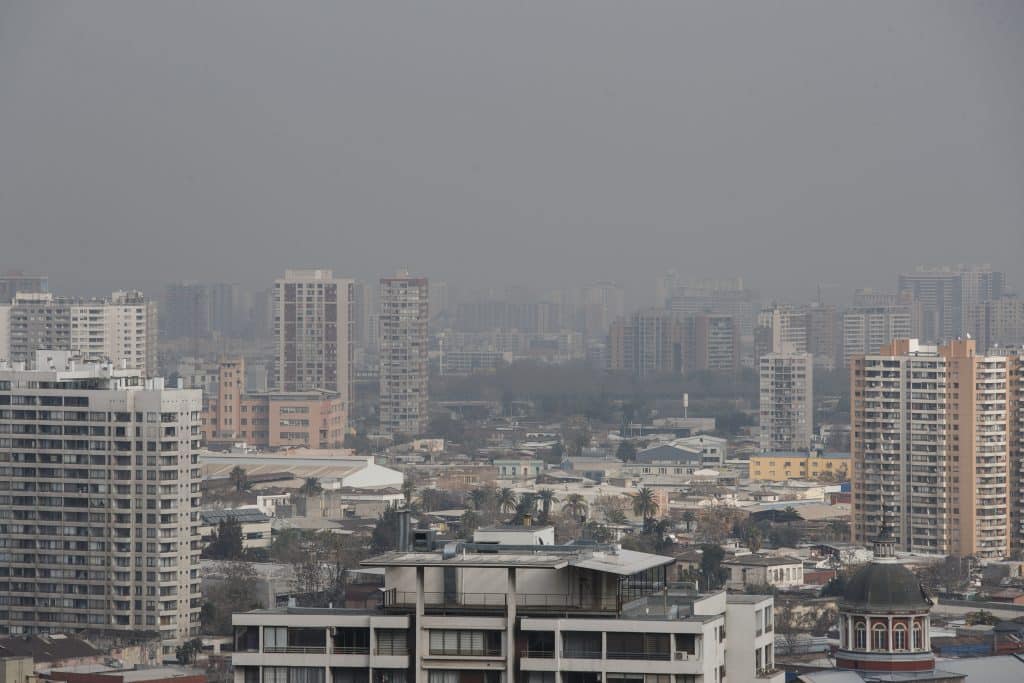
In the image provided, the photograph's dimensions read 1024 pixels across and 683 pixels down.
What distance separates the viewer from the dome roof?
2036 centimetres

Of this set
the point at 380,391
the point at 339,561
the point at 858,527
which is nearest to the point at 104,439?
the point at 339,561

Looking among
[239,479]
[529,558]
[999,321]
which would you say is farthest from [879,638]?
[999,321]

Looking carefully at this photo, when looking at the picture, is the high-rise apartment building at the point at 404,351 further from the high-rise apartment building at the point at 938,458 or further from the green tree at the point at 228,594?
the green tree at the point at 228,594

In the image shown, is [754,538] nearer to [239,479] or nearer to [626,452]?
[239,479]

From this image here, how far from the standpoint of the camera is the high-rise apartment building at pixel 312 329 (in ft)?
247

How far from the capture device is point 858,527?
39719mm

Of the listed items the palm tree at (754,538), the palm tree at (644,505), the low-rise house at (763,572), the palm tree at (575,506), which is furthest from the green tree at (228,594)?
the palm tree at (644,505)

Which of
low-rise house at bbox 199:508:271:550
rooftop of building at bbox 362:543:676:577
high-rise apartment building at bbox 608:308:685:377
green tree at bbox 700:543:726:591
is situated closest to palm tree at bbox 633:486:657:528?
low-rise house at bbox 199:508:271:550

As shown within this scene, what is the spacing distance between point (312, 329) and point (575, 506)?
111 ft

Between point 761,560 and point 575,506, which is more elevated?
point 575,506

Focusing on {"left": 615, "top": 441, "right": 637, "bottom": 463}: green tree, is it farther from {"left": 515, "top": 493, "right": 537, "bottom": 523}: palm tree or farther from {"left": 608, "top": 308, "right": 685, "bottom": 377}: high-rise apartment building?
{"left": 608, "top": 308, "right": 685, "bottom": 377}: high-rise apartment building

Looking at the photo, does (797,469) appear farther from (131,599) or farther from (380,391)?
(131,599)

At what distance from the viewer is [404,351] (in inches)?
2950

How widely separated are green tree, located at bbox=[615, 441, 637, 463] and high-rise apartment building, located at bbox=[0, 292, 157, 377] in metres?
11.6
